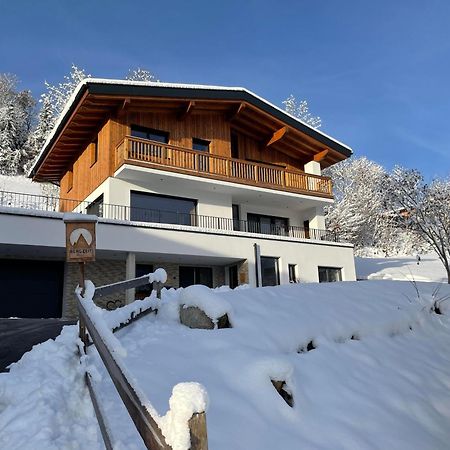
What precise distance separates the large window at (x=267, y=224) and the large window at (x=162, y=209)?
3.44 m

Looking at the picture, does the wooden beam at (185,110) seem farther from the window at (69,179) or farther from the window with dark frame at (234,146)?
the window at (69,179)

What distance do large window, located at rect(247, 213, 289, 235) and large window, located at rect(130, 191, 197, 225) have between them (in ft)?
11.3

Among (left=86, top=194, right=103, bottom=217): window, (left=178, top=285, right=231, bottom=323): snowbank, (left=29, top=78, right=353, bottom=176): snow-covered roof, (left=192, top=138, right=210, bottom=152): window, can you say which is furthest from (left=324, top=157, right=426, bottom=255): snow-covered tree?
(left=178, top=285, right=231, bottom=323): snowbank

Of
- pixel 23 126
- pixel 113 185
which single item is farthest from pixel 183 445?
pixel 23 126

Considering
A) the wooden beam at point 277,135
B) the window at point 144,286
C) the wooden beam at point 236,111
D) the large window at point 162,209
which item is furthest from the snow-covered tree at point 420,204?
the window at point 144,286

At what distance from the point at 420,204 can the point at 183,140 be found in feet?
46.3

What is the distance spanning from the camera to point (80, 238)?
263 inches

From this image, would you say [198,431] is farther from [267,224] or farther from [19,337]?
[267,224]

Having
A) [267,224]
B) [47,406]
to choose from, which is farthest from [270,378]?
[267,224]

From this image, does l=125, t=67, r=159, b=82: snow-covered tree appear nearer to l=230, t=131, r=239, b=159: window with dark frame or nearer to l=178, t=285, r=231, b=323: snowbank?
l=230, t=131, r=239, b=159: window with dark frame

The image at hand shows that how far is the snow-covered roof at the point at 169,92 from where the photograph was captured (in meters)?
15.4

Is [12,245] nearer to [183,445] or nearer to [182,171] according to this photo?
[182,171]

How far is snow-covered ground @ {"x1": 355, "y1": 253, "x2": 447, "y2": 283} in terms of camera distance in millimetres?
23931

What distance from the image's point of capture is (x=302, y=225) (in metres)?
22.0
